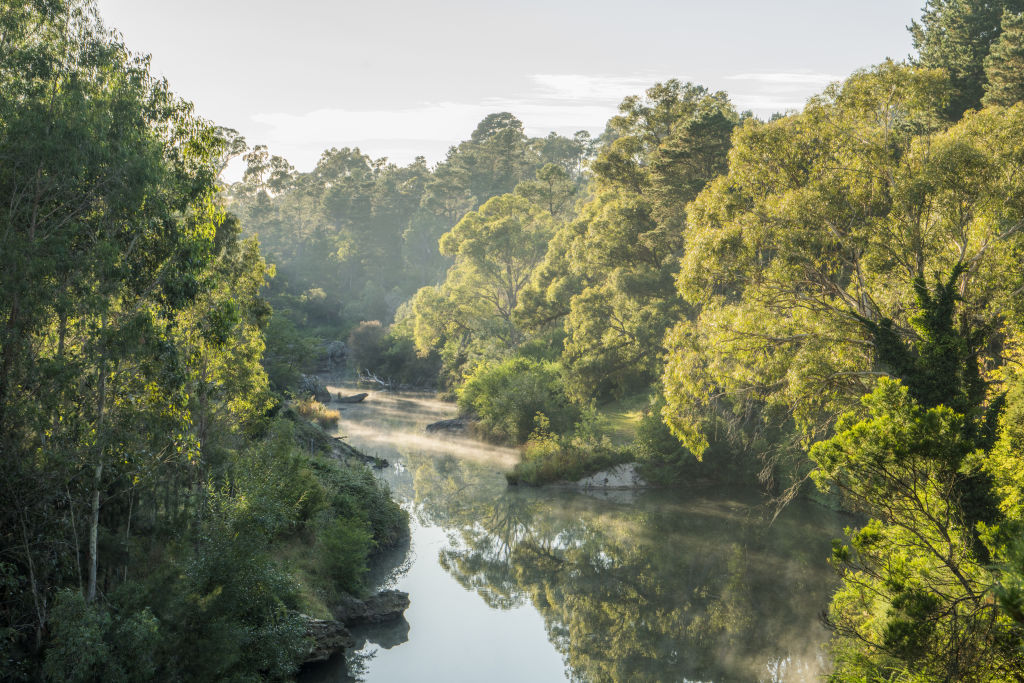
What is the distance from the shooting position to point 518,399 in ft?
124

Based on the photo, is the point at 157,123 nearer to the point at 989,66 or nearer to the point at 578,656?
the point at 578,656

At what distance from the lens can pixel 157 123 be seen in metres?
13.3

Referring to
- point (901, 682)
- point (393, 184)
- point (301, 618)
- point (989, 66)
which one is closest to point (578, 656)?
point (301, 618)

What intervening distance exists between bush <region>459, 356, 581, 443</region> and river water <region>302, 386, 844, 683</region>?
574 cm

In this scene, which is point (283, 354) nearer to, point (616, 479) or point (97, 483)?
point (616, 479)

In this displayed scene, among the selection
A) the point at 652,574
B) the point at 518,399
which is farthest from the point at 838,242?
the point at 518,399

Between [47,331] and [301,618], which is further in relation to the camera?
[301,618]

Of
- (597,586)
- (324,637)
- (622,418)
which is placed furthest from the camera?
(622,418)

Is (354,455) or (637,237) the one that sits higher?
(637,237)

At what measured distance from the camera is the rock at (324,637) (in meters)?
14.3

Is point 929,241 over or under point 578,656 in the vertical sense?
over

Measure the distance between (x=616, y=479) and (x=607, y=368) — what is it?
27.3 feet

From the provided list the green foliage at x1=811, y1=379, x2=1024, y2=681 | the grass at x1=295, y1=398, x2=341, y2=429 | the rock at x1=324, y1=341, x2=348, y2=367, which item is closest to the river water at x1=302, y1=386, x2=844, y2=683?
the green foliage at x1=811, y1=379, x2=1024, y2=681

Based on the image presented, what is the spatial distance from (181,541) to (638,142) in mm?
34227
